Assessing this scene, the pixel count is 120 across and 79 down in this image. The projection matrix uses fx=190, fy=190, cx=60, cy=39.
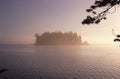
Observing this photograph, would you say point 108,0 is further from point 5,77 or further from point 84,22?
point 5,77

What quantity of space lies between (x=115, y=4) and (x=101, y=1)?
1051mm

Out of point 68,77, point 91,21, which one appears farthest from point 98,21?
point 68,77

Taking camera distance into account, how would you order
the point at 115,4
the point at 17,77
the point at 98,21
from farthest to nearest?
the point at 17,77, the point at 98,21, the point at 115,4

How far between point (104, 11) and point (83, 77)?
33.5 metres

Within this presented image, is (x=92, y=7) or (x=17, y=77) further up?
(x=92, y=7)

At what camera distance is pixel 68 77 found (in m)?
43.9

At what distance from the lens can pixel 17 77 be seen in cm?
4244

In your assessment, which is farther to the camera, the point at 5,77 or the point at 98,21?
the point at 5,77

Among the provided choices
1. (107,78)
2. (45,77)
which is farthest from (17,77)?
(107,78)

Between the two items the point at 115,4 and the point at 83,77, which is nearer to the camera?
the point at 115,4

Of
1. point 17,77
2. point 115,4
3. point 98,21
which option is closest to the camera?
point 115,4

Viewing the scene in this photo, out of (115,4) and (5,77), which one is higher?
(115,4)

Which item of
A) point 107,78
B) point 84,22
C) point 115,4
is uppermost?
point 115,4

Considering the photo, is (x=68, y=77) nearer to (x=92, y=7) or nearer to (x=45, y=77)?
(x=45, y=77)
